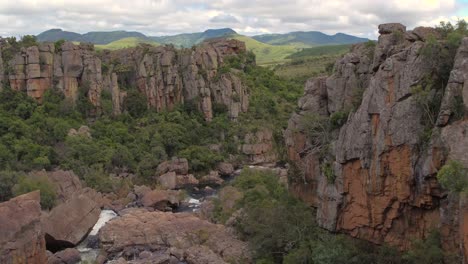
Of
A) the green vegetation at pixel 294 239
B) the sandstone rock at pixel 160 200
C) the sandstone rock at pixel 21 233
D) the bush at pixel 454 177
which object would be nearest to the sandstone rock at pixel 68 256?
the sandstone rock at pixel 21 233

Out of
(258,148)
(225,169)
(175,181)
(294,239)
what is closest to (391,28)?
(294,239)

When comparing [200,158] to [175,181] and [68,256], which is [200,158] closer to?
[175,181]

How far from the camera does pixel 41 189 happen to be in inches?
1722

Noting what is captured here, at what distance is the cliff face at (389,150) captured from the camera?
65.7 ft

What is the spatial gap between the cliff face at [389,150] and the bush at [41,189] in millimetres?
24811

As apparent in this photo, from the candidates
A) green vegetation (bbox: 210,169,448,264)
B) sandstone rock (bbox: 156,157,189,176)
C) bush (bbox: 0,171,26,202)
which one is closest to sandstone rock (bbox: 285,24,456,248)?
green vegetation (bbox: 210,169,448,264)

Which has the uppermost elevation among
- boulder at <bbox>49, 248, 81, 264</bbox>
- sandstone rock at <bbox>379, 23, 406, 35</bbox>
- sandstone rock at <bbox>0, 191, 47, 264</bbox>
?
sandstone rock at <bbox>379, 23, 406, 35</bbox>

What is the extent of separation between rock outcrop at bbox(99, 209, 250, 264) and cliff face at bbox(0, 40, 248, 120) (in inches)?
1293

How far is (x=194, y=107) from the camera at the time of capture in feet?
241

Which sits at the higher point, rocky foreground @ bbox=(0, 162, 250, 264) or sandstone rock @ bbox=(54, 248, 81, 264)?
rocky foreground @ bbox=(0, 162, 250, 264)

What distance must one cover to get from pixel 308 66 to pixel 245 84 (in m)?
42.6

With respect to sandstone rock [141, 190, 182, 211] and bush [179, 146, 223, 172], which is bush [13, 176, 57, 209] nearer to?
sandstone rock [141, 190, 182, 211]

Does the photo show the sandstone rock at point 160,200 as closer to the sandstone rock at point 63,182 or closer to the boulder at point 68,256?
the sandstone rock at point 63,182

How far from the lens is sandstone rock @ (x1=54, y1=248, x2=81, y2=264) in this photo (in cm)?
3384
